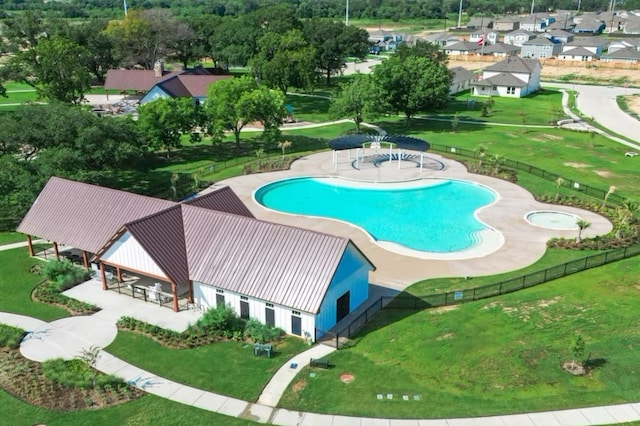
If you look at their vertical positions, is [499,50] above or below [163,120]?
above

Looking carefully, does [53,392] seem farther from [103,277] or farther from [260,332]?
[103,277]

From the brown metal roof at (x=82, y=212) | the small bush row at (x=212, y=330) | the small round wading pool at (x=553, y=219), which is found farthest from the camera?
the small round wading pool at (x=553, y=219)

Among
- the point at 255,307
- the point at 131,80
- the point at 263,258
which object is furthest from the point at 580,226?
the point at 131,80

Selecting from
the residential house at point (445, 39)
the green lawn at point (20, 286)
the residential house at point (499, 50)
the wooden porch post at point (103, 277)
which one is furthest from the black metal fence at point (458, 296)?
the residential house at point (445, 39)

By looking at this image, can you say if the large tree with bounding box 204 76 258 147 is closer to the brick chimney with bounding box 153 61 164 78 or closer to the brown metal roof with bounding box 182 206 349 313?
the brown metal roof with bounding box 182 206 349 313

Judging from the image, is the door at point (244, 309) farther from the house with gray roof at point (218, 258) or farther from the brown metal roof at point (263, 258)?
the brown metal roof at point (263, 258)

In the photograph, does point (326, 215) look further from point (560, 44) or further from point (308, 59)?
point (560, 44)

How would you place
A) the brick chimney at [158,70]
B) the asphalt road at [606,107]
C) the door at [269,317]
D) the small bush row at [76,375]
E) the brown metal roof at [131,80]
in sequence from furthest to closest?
the brick chimney at [158,70] → the brown metal roof at [131,80] → the asphalt road at [606,107] → the door at [269,317] → the small bush row at [76,375]

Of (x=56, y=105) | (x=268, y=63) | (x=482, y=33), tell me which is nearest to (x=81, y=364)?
(x=56, y=105)

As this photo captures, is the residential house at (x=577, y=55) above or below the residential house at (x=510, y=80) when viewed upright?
above
